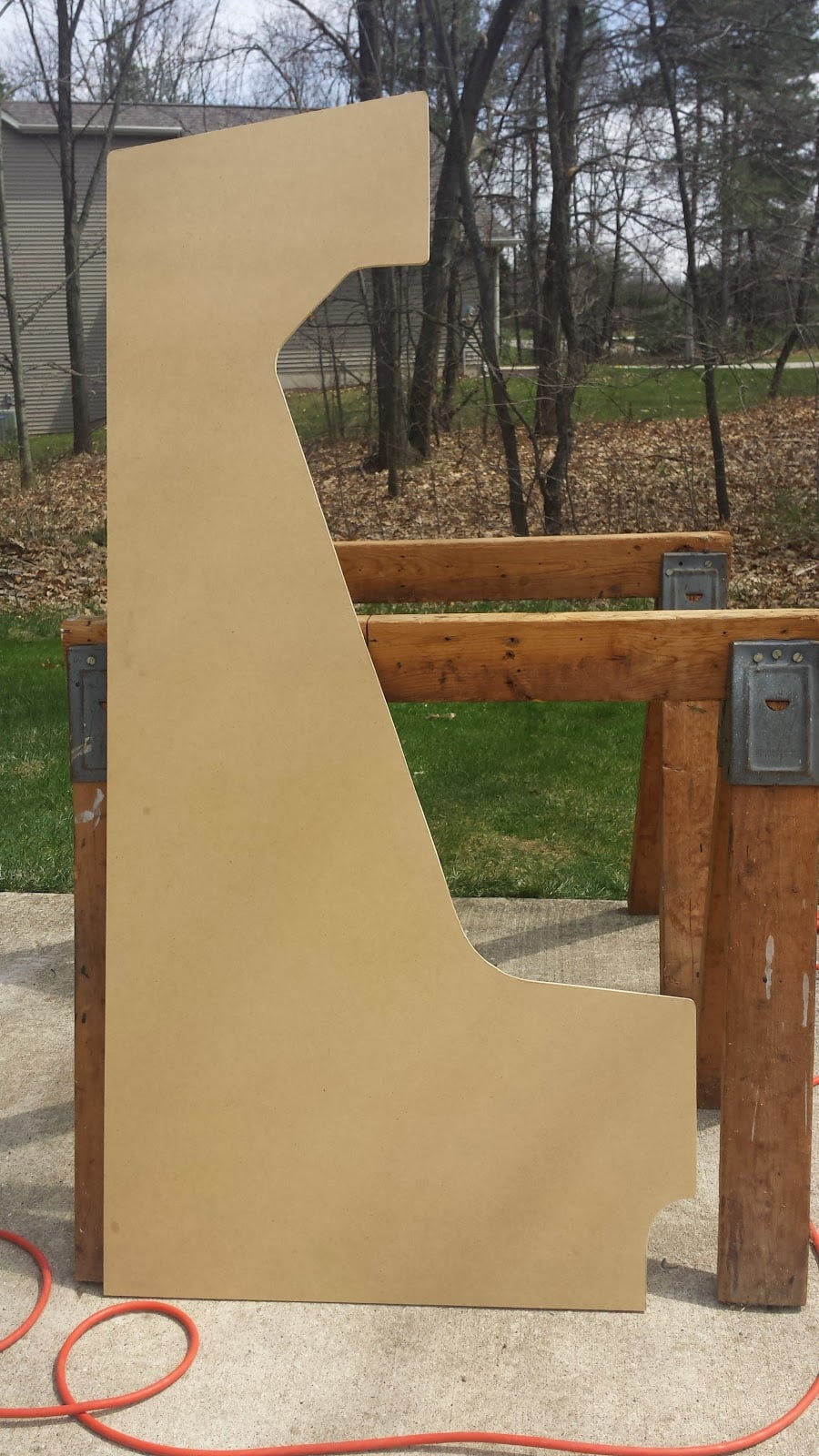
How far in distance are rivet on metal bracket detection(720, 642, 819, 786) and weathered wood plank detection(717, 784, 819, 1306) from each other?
0.05 meters

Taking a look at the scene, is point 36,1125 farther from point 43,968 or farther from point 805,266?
point 805,266

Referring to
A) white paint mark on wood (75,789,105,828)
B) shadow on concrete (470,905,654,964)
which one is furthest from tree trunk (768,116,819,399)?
white paint mark on wood (75,789,105,828)

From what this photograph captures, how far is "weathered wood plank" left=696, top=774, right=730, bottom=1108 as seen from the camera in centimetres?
268

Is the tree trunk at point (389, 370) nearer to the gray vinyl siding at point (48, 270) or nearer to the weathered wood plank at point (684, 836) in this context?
the gray vinyl siding at point (48, 270)

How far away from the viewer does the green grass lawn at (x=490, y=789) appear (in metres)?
4.86

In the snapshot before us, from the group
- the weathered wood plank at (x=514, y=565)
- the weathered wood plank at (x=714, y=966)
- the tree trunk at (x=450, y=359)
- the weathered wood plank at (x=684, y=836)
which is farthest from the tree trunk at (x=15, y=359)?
the weathered wood plank at (x=714, y=966)

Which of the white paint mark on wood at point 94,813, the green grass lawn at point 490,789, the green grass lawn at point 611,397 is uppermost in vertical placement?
the green grass lawn at point 611,397

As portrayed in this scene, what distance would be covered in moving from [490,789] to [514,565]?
223 cm

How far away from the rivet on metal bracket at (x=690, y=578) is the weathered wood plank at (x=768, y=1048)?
142cm

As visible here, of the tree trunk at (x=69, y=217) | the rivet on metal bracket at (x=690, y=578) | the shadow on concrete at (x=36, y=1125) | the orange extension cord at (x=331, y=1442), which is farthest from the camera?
the tree trunk at (x=69, y=217)

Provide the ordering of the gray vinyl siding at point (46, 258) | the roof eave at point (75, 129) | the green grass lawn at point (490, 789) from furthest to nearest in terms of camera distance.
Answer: the roof eave at point (75, 129) → the gray vinyl siding at point (46, 258) → the green grass lawn at point (490, 789)

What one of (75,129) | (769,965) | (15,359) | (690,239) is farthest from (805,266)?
(75,129)

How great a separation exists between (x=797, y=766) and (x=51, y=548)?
10074 mm

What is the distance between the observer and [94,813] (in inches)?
96.7
